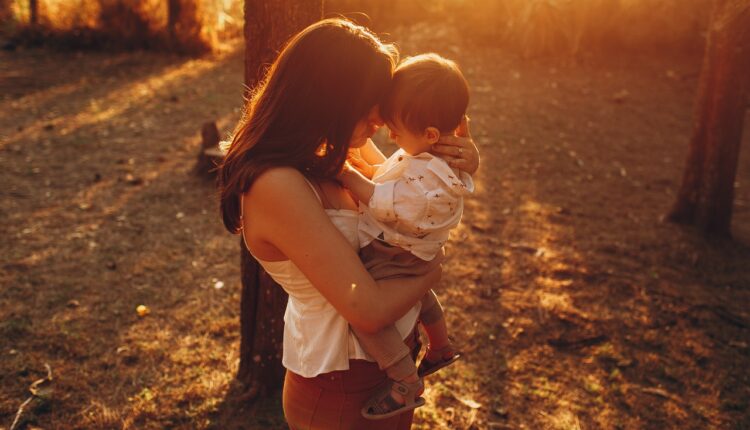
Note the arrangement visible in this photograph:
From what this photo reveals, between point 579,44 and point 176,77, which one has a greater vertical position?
point 579,44

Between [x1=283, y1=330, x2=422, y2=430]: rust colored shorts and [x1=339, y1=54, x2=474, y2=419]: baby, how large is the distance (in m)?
0.04

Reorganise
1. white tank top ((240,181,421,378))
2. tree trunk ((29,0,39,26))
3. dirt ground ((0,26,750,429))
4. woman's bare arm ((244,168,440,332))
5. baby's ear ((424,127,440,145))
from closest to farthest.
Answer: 1. woman's bare arm ((244,168,440,332))
2. white tank top ((240,181,421,378))
3. baby's ear ((424,127,440,145))
4. dirt ground ((0,26,750,429))
5. tree trunk ((29,0,39,26))

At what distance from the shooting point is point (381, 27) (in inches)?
453

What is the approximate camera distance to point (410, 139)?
71.8 inches

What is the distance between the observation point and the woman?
1.56 metres

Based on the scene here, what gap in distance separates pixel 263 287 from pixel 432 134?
145 centimetres

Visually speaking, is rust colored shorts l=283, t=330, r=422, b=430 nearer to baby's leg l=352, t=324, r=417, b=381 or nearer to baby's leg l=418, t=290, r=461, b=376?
baby's leg l=352, t=324, r=417, b=381

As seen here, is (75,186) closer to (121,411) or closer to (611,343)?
(121,411)

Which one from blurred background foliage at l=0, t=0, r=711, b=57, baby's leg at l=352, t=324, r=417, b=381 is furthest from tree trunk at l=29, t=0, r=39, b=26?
baby's leg at l=352, t=324, r=417, b=381

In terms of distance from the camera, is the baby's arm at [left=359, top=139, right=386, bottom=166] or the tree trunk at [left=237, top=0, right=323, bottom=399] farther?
the tree trunk at [left=237, top=0, right=323, bottom=399]

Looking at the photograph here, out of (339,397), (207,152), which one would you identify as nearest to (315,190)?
(339,397)

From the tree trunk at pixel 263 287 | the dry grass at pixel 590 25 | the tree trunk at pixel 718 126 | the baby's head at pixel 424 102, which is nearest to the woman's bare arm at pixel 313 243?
the baby's head at pixel 424 102

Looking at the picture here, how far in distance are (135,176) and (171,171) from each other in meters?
0.35

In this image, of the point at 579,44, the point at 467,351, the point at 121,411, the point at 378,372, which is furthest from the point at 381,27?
the point at 378,372
